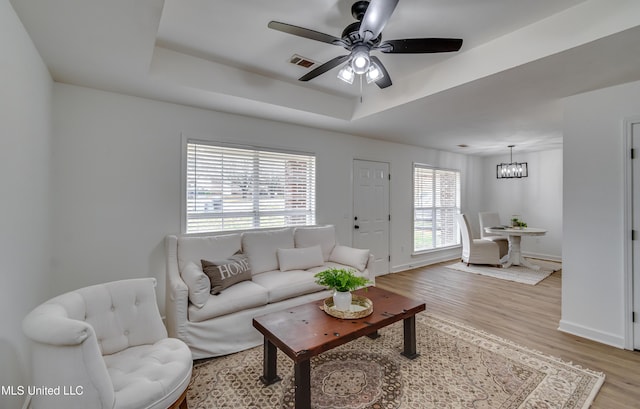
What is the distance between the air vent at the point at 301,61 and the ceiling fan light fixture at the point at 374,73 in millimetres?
813

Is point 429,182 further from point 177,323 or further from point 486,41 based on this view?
point 177,323

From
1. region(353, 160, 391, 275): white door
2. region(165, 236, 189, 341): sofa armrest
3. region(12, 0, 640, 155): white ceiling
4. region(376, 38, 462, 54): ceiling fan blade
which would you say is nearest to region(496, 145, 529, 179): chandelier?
region(12, 0, 640, 155): white ceiling

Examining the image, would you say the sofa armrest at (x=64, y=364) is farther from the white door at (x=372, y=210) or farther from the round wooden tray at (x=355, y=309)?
the white door at (x=372, y=210)

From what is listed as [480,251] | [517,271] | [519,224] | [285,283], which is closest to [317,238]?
[285,283]

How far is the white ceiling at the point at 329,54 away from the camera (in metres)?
1.83

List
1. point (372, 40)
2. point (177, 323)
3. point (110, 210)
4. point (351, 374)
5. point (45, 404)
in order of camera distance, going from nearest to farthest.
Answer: point (45, 404) → point (372, 40) → point (351, 374) → point (177, 323) → point (110, 210)

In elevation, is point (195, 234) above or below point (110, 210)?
below

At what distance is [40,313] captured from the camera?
52.5 inches

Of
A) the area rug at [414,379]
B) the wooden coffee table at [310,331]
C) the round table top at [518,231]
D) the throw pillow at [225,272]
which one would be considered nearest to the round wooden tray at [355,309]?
the wooden coffee table at [310,331]

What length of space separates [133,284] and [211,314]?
73 centimetres

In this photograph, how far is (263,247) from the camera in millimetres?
3357

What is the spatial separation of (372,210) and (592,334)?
9.99 feet

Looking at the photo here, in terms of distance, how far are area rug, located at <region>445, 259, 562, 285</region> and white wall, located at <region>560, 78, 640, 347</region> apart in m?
1.84

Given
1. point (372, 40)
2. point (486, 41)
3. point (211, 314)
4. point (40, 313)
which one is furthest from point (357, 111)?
point (40, 313)
